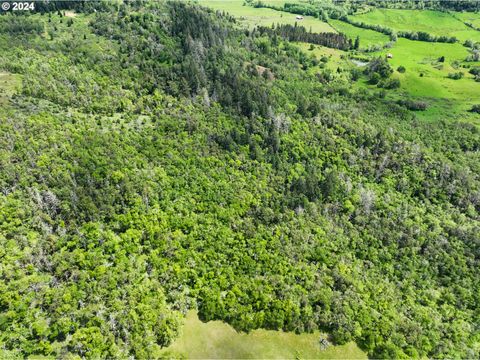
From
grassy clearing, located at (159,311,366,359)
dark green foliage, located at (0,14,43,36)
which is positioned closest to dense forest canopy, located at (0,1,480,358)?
grassy clearing, located at (159,311,366,359)

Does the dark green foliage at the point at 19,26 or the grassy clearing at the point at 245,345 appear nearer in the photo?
the grassy clearing at the point at 245,345

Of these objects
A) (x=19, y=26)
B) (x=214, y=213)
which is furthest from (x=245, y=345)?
(x=19, y=26)

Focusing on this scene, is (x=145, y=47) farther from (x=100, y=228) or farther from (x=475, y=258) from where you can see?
(x=475, y=258)

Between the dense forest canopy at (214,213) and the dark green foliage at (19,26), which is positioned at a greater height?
the dark green foliage at (19,26)

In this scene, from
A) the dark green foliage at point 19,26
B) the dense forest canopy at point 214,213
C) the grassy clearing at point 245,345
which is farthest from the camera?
the dark green foliage at point 19,26

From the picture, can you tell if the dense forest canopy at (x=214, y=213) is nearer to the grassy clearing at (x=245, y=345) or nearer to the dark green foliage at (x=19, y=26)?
the grassy clearing at (x=245, y=345)

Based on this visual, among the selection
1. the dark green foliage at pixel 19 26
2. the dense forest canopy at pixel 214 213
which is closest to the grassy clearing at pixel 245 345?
the dense forest canopy at pixel 214 213
